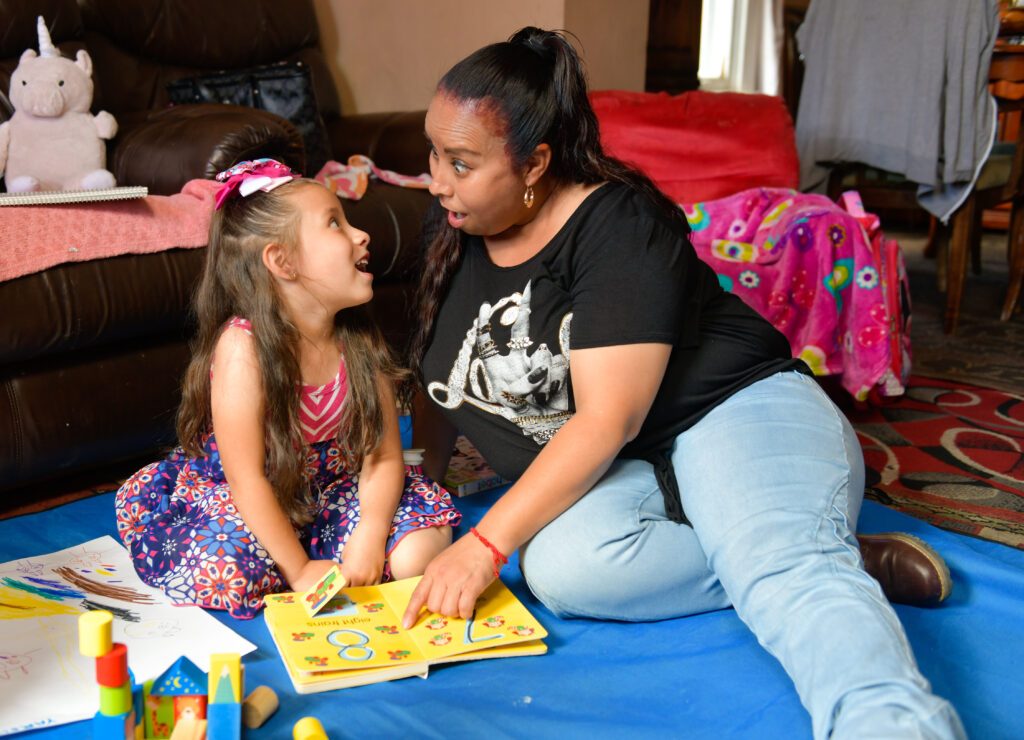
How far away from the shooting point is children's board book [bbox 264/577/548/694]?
1.04 metres

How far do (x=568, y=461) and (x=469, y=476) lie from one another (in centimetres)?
57

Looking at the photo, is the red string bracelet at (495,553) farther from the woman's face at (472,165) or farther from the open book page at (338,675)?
the woman's face at (472,165)

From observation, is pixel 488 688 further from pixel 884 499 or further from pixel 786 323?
pixel 786 323

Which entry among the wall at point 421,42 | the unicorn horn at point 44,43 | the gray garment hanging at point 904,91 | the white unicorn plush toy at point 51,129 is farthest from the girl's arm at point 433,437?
the gray garment hanging at point 904,91

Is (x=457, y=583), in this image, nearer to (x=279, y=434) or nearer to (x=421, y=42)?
(x=279, y=434)

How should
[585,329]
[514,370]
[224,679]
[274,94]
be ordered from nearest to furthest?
[224,679], [585,329], [514,370], [274,94]

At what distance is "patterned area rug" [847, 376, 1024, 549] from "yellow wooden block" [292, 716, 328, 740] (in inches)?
42.6

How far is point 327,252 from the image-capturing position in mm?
1228

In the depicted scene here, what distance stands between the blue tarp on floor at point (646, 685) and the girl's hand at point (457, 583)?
66 millimetres

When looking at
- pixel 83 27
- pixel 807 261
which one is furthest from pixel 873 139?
pixel 83 27

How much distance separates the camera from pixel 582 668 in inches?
43.6

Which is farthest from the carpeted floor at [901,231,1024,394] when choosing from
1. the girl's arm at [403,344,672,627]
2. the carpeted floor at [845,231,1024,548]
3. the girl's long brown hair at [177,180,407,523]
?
the girl's long brown hair at [177,180,407,523]

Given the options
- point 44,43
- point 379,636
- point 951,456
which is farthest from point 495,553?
point 44,43

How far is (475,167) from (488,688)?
0.59 m
